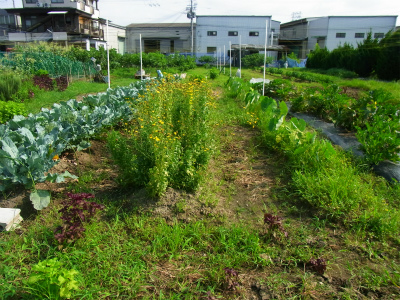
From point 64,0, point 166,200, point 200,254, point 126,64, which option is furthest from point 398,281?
point 64,0

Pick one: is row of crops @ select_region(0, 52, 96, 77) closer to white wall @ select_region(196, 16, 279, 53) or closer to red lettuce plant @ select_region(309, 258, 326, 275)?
red lettuce plant @ select_region(309, 258, 326, 275)

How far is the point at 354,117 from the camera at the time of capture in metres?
5.75

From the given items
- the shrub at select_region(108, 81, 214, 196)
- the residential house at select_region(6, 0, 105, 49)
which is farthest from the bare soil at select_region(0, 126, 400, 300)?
the residential house at select_region(6, 0, 105, 49)

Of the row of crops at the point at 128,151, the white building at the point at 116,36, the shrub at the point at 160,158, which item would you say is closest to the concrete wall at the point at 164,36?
the white building at the point at 116,36

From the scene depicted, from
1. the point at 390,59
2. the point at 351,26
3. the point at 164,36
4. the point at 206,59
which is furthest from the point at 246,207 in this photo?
the point at 164,36

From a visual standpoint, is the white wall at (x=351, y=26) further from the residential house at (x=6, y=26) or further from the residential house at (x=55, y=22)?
the residential house at (x=6, y=26)

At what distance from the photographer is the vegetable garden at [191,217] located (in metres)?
2.24

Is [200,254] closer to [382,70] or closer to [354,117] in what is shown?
[354,117]

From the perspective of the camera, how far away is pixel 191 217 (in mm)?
2998

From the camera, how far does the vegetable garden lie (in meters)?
2.24

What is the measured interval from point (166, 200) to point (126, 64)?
2271 cm

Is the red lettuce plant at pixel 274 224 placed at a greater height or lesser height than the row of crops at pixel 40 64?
lesser

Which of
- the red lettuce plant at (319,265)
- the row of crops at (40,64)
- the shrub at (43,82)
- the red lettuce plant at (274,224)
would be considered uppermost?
the row of crops at (40,64)

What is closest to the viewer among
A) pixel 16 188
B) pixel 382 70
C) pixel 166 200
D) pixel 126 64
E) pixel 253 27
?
pixel 166 200
